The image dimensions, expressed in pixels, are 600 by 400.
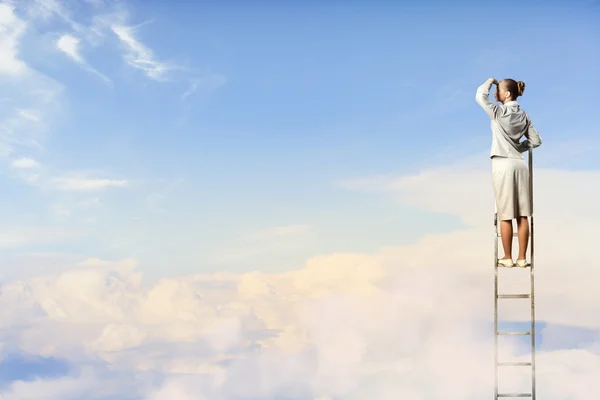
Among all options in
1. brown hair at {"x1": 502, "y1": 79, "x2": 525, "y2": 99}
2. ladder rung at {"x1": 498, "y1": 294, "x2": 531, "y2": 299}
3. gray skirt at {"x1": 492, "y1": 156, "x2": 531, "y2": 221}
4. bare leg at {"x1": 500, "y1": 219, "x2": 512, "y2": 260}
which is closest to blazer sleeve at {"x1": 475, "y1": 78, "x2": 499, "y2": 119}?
brown hair at {"x1": 502, "y1": 79, "x2": 525, "y2": 99}

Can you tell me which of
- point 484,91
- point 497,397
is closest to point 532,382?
point 497,397

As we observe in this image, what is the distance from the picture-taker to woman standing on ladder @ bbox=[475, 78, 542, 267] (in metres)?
7.45

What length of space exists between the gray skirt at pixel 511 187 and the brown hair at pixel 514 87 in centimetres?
76

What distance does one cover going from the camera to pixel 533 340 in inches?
289

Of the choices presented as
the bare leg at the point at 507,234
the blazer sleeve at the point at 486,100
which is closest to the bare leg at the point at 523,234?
the bare leg at the point at 507,234

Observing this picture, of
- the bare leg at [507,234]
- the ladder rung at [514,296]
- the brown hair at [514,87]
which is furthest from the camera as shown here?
the brown hair at [514,87]

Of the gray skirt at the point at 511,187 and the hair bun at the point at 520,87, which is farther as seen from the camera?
the hair bun at the point at 520,87

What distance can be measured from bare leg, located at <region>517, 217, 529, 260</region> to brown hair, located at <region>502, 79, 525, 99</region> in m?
1.41

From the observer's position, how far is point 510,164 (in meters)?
7.45

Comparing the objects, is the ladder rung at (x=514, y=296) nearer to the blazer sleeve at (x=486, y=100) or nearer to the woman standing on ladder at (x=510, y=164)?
the woman standing on ladder at (x=510, y=164)

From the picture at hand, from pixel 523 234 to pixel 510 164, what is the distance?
79 centimetres

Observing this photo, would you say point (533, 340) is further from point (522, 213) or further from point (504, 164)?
point (504, 164)

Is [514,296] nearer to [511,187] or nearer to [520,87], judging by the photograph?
[511,187]

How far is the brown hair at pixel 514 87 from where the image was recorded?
7633 mm
